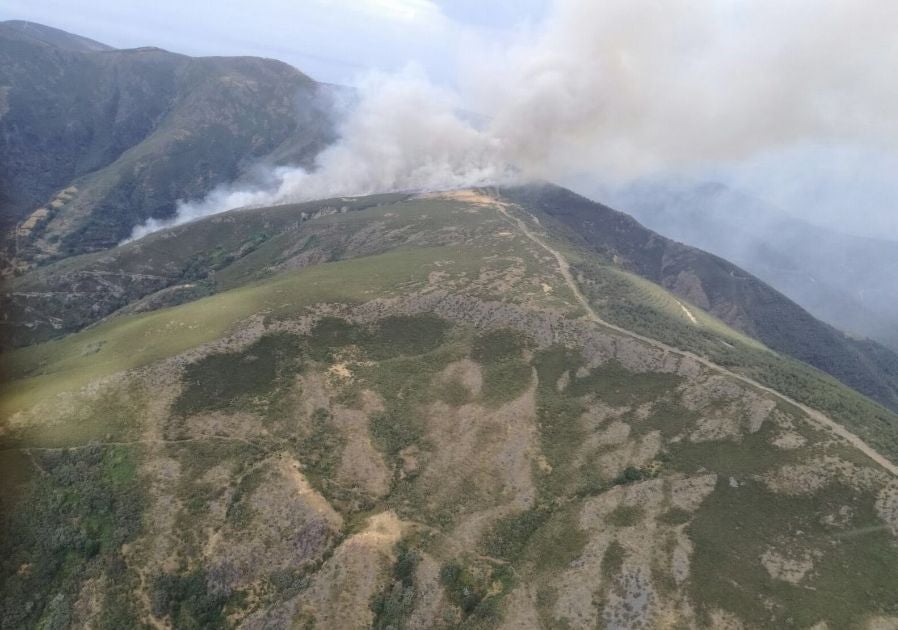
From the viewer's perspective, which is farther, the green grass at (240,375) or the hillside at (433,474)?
the green grass at (240,375)

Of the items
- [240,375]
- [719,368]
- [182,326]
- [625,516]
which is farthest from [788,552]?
[182,326]

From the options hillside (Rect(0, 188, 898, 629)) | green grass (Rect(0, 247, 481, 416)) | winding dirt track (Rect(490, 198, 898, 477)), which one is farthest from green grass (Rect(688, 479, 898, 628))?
green grass (Rect(0, 247, 481, 416))

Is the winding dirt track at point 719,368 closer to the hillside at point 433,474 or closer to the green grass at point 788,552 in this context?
the hillside at point 433,474

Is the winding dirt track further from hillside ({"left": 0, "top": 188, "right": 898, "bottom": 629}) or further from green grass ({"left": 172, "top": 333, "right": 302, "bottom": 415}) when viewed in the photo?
green grass ({"left": 172, "top": 333, "right": 302, "bottom": 415})

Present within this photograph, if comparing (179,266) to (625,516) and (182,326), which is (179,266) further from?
(625,516)

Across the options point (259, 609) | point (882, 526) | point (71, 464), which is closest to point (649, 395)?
point (882, 526)

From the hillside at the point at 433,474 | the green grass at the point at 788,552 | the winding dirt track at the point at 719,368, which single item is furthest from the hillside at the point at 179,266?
the green grass at the point at 788,552

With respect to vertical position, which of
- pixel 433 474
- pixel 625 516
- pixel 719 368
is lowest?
pixel 433 474

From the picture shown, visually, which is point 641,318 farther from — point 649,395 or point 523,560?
point 523,560
